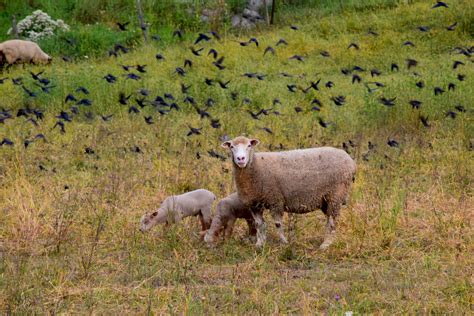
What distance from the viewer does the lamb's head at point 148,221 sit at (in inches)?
291

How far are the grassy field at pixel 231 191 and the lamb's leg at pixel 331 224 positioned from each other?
0.14m

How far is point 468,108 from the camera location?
11828 millimetres

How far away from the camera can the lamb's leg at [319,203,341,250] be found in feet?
22.8

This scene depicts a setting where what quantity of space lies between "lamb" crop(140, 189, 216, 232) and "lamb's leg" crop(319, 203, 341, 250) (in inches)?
48.6

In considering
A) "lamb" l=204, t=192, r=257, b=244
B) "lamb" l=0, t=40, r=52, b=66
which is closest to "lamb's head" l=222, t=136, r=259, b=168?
"lamb" l=204, t=192, r=257, b=244

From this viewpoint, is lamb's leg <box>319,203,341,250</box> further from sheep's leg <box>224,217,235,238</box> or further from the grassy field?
sheep's leg <box>224,217,235,238</box>

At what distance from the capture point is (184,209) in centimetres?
754

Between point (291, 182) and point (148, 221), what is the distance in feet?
4.67

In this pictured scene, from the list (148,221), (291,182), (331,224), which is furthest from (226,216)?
(331,224)

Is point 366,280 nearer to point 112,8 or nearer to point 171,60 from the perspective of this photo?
point 171,60

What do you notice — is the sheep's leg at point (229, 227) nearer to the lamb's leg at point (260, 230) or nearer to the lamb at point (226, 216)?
the lamb at point (226, 216)

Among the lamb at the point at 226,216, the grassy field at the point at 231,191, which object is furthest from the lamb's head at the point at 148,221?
the lamb at the point at 226,216

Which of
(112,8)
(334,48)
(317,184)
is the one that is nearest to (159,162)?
(317,184)

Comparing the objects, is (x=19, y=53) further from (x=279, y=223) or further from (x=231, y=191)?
(x=279, y=223)
